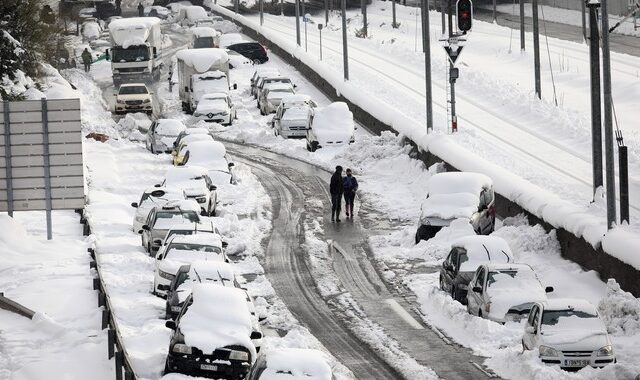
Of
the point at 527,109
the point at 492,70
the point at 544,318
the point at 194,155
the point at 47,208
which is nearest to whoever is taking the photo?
the point at 544,318

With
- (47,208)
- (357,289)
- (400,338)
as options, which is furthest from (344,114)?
(400,338)

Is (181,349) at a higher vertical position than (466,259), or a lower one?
higher

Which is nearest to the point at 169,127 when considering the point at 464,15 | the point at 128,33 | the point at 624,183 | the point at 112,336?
the point at 464,15

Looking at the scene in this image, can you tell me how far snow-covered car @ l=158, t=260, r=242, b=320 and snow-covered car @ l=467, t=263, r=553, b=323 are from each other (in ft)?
15.6

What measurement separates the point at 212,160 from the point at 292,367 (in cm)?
2869

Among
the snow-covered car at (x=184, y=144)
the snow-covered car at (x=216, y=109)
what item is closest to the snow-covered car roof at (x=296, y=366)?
the snow-covered car at (x=184, y=144)

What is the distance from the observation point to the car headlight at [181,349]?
22484 mm

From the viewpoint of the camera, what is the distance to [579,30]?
97.6 meters

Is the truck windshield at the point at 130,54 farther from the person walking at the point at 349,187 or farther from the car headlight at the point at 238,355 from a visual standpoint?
the car headlight at the point at 238,355

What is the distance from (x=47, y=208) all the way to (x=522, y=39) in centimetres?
4893

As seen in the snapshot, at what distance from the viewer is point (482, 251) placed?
29438 mm

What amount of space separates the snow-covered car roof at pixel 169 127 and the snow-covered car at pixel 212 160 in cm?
659

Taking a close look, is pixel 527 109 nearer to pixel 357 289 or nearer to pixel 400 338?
pixel 357 289

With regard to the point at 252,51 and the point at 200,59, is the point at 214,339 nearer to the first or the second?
the point at 200,59
